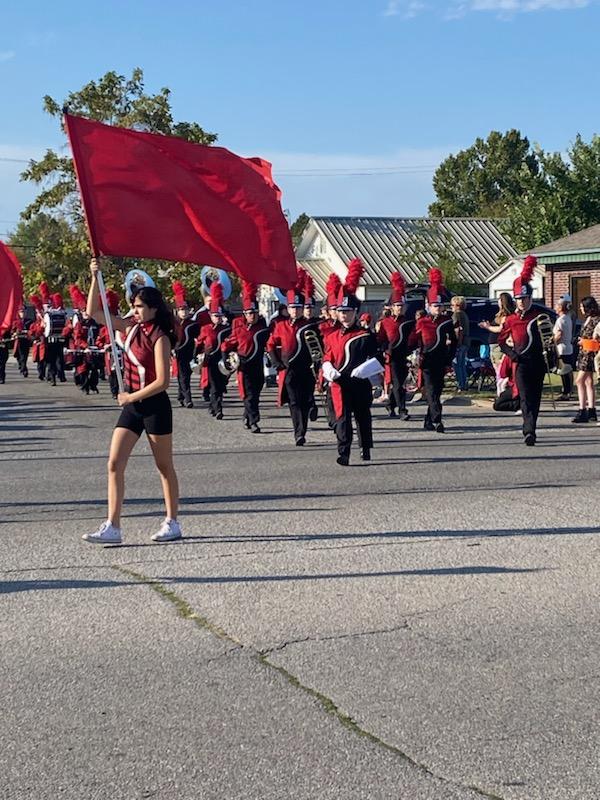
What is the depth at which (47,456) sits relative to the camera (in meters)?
14.7

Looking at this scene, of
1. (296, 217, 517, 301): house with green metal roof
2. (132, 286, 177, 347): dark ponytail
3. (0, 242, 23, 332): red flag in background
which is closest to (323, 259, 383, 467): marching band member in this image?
(0, 242, 23, 332): red flag in background

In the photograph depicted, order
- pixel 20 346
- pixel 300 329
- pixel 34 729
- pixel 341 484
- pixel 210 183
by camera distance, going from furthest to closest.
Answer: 1. pixel 20 346
2. pixel 300 329
3. pixel 341 484
4. pixel 210 183
5. pixel 34 729

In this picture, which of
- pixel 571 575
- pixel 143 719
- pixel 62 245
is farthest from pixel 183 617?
pixel 62 245

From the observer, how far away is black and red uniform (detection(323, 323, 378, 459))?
Answer: 42.9 ft

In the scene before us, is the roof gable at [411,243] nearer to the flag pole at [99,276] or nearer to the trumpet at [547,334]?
the trumpet at [547,334]

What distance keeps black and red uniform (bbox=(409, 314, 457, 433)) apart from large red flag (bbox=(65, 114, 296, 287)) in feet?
19.8

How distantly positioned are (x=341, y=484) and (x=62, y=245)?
1227 inches

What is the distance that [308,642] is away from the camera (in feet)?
19.9

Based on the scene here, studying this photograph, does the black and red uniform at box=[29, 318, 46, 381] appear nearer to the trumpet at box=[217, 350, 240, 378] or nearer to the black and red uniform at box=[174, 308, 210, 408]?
the black and red uniform at box=[174, 308, 210, 408]

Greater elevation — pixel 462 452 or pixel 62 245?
pixel 62 245

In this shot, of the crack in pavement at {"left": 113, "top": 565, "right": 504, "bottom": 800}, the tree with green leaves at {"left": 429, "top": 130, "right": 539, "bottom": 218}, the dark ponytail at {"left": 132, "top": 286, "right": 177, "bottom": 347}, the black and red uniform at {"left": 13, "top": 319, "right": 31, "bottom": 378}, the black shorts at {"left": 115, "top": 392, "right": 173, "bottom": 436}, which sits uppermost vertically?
the tree with green leaves at {"left": 429, "top": 130, "right": 539, "bottom": 218}

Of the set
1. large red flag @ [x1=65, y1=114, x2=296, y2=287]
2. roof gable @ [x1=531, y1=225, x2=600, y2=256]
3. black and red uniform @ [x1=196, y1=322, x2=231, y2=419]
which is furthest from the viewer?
roof gable @ [x1=531, y1=225, x2=600, y2=256]

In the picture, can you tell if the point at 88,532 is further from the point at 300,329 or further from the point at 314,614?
the point at 300,329

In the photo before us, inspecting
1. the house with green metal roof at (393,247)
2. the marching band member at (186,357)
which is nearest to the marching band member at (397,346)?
the marching band member at (186,357)
